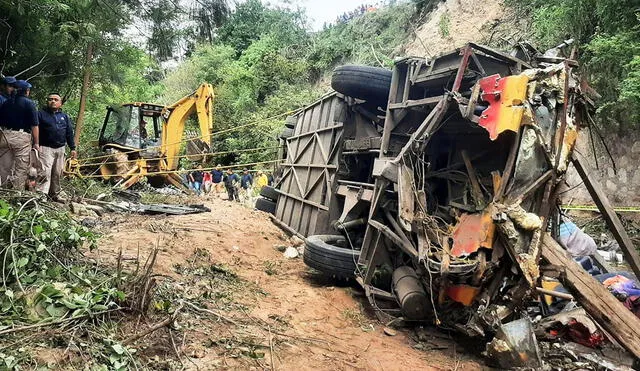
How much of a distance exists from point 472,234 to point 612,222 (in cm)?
123

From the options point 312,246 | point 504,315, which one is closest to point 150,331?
point 504,315

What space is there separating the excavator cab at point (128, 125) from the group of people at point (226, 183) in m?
2.65

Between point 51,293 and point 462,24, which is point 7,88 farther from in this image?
point 462,24

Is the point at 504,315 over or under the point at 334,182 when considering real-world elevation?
under

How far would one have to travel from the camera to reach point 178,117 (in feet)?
41.5

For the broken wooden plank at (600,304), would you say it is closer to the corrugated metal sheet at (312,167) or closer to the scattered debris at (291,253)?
the corrugated metal sheet at (312,167)

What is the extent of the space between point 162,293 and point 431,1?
65.3 ft

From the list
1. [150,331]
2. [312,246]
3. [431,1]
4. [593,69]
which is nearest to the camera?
[150,331]

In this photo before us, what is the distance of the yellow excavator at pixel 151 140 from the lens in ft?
40.0

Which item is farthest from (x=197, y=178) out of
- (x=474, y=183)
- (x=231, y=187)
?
(x=474, y=183)

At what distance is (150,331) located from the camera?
277cm

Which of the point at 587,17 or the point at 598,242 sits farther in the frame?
the point at 587,17

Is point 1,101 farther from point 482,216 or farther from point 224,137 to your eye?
point 224,137

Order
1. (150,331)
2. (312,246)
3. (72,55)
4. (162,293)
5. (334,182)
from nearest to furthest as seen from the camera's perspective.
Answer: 1. (150,331)
2. (162,293)
3. (312,246)
4. (334,182)
5. (72,55)
